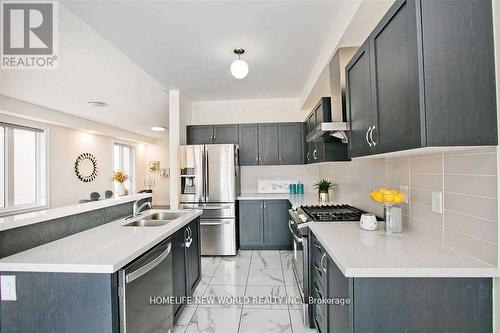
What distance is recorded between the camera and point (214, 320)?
2277 millimetres

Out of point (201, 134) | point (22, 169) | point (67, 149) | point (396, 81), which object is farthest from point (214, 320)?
point (67, 149)

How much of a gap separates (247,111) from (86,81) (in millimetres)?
2520

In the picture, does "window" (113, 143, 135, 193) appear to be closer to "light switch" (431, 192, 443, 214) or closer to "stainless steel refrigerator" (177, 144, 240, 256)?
"stainless steel refrigerator" (177, 144, 240, 256)

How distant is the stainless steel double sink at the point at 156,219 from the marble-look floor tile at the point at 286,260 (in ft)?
5.54

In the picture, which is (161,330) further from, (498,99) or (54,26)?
(54,26)

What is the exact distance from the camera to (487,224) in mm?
1137

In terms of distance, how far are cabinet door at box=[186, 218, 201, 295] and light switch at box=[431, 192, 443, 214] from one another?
78.0 inches

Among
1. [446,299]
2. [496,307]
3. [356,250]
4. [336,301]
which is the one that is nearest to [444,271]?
[446,299]

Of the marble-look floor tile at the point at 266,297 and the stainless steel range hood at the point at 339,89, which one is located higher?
the stainless steel range hood at the point at 339,89

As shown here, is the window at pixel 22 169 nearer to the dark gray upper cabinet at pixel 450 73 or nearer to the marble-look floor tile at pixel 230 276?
the marble-look floor tile at pixel 230 276

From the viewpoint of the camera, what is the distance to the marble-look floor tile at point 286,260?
345 cm

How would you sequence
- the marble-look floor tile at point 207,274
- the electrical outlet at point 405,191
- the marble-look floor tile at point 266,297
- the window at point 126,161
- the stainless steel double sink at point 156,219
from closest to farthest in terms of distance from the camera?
the electrical outlet at point 405,191
the stainless steel double sink at point 156,219
the marble-look floor tile at point 266,297
the marble-look floor tile at point 207,274
the window at point 126,161

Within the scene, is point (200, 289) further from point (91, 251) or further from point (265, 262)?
point (91, 251)

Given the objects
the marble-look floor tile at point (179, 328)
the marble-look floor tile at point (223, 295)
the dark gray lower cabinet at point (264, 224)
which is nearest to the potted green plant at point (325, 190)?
the dark gray lower cabinet at point (264, 224)
